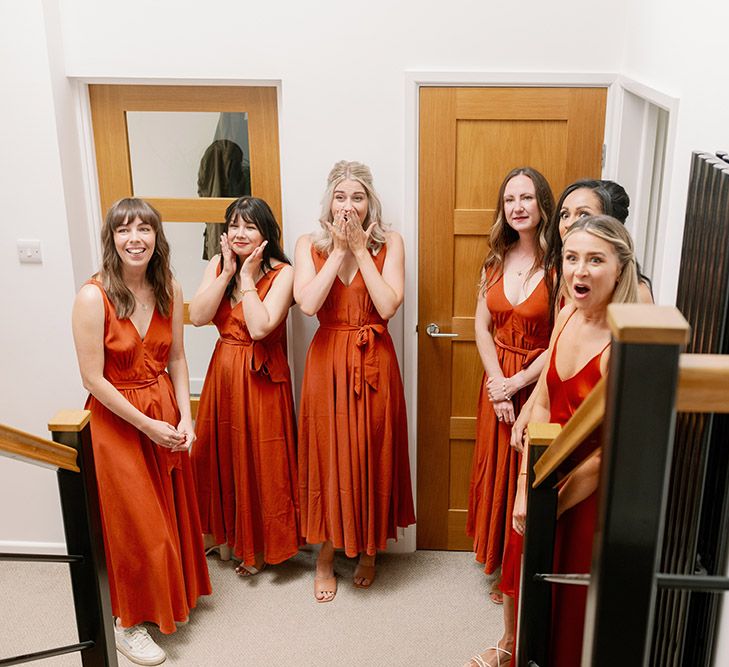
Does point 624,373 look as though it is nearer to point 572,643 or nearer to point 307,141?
point 572,643

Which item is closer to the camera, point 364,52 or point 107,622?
point 107,622

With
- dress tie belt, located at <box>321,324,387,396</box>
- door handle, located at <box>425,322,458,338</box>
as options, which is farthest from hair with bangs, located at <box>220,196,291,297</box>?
door handle, located at <box>425,322,458,338</box>

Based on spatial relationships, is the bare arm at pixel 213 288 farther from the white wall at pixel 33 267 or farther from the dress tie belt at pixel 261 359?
the white wall at pixel 33 267

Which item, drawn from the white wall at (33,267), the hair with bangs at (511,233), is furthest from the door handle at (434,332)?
the white wall at (33,267)

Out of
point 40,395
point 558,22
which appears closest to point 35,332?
point 40,395

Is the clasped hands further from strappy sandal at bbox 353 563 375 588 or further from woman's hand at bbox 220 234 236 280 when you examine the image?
strappy sandal at bbox 353 563 375 588

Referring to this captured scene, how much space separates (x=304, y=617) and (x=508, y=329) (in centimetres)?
140

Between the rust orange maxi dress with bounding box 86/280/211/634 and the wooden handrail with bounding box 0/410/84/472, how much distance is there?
1.10 m

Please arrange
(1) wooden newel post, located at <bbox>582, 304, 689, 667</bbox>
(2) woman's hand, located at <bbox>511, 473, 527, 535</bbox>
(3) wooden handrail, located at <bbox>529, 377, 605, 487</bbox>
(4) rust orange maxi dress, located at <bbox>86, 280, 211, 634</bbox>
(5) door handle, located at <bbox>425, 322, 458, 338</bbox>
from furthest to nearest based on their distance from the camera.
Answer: (5) door handle, located at <bbox>425, 322, 458, 338</bbox> → (4) rust orange maxi dress, located at <bbox>86, 280, 211, 634</bbox> → (2) woman's hand, located at <bbox>511, 473, 527, 535</bbox> → (3) wooden handrail, located at <bbox>529, 377, 605, 487</bbox> → (1) wooden newel post, located at <bbox>582, 304, 689, 667</bbox>

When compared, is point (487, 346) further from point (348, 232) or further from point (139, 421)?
point (139, 421)

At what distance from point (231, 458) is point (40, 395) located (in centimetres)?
88

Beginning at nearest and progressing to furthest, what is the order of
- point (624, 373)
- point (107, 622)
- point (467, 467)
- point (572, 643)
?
point (624, 373) → point (107, 622) → point (572, 643) → point (467, 467)

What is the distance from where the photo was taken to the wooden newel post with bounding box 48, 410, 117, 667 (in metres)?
1.79

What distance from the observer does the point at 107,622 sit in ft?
6.18
